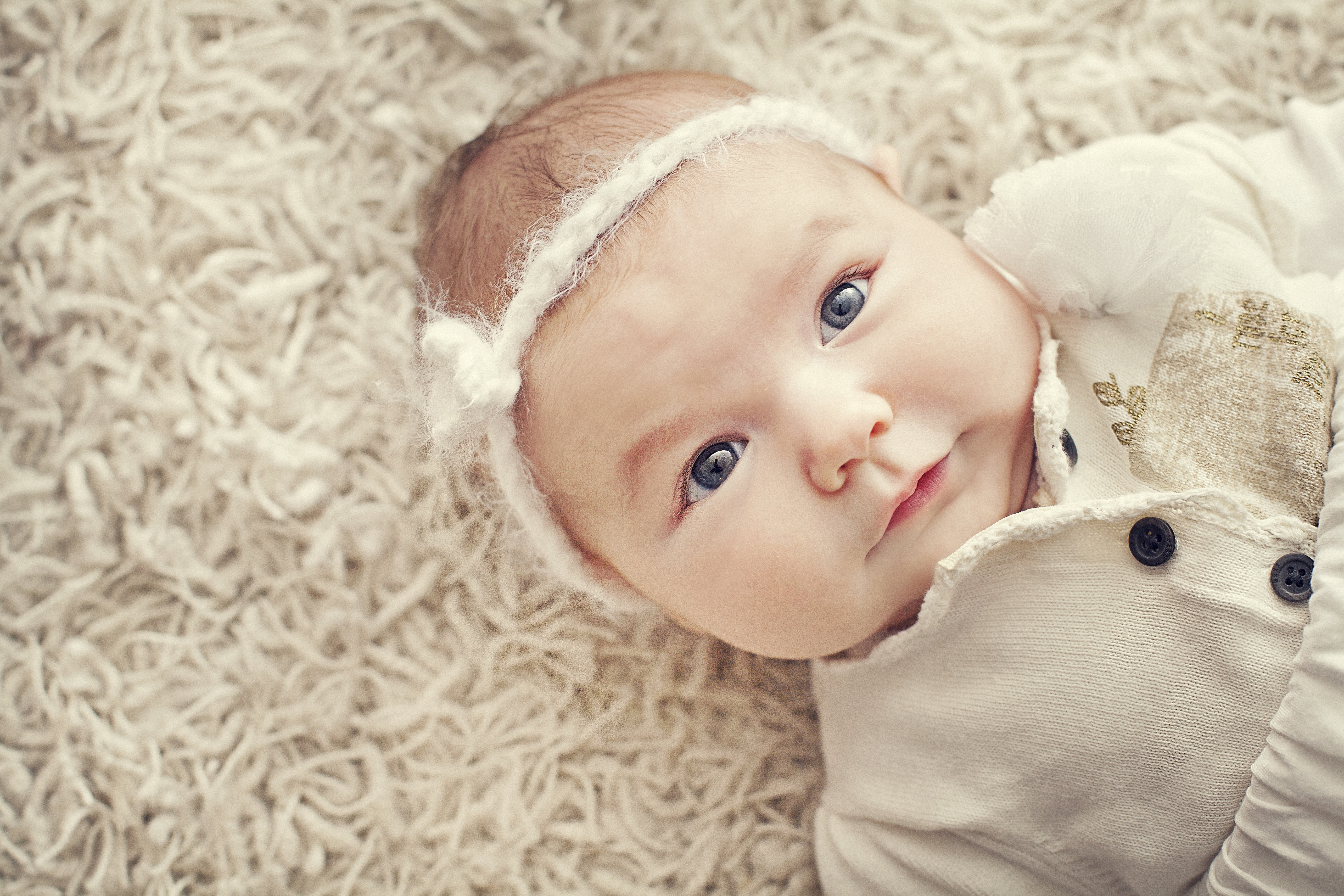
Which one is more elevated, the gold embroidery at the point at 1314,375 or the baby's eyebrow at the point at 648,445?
the gold embroidery at the point at 1314,375

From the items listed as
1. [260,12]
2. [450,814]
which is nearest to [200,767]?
[450,814]

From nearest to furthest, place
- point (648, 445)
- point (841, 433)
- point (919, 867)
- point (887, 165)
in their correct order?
point (841, 433), point (648, 445), point (919, 867), point (887, 165)

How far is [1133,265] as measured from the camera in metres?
1.12

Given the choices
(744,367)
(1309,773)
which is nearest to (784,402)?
(744,367)

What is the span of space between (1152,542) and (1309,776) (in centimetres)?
27

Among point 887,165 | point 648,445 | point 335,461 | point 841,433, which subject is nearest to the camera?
point 841,433

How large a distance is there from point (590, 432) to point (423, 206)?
1.79ft

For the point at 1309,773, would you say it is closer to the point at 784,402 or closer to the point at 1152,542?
the point at 1152,542

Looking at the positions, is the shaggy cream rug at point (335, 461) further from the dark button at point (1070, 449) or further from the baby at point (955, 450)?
the dark button at point (1070, 449)

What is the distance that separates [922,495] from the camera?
1.07 m

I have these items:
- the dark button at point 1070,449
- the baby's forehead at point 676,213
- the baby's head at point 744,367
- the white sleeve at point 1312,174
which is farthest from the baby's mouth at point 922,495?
the white sleeve at point 1312,174

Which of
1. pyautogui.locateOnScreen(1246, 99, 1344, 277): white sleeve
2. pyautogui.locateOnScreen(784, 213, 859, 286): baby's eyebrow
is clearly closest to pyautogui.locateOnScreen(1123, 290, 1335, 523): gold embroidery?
pyautogui.locateOnScreen(1246, 99, 1344, 277): white sleeve

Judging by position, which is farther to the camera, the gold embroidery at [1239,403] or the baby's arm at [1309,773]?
the gold embroidery at [1239,403]

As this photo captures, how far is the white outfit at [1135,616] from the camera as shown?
1.02 m
